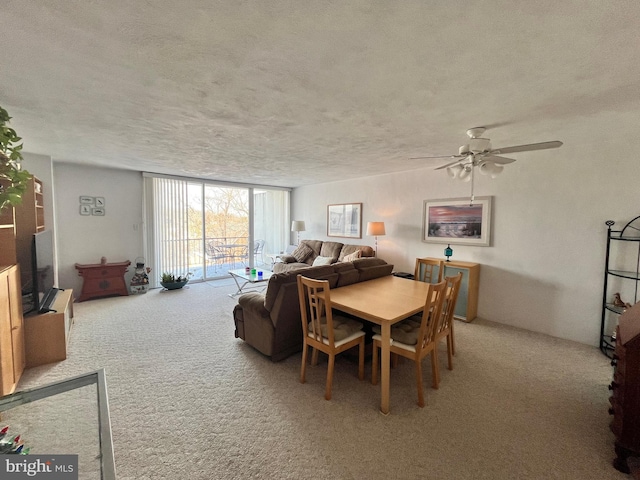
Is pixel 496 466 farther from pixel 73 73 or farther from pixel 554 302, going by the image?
pixel 73 73

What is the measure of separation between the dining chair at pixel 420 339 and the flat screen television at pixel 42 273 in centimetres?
336

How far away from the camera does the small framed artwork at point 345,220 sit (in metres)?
5.78

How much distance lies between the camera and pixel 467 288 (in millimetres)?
3873

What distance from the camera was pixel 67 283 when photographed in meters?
4.70

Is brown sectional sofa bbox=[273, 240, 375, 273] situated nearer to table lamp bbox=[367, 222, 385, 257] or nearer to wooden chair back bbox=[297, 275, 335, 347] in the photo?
table lamp bbox=[367, 222, 385, 257]

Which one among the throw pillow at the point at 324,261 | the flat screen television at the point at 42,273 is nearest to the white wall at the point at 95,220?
the flat screen television at the point at 42,273

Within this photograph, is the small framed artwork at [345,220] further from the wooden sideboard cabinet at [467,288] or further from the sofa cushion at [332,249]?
the wooden sideboard cabinet at [467,288]

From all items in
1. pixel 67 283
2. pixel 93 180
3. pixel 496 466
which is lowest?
pixel 496 466

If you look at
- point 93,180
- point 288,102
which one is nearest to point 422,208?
point 288,102

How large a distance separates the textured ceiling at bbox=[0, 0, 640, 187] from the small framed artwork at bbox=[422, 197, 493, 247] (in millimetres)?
1201

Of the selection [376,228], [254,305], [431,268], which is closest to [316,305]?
[254,305]

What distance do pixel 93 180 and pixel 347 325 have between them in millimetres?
5334

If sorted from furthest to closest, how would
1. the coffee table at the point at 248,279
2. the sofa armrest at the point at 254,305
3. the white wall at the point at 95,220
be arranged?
the coffee table at the point at 248,279 < the white wall at the point at 95,220 < the sofa armrest at the point at 254,305

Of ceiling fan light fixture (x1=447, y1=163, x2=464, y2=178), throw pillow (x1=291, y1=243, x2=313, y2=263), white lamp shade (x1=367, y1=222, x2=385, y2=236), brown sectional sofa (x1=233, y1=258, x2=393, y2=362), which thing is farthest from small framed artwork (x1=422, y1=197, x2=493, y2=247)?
throw pillow (x1=291, y1=243, x2=313, y2=263)
